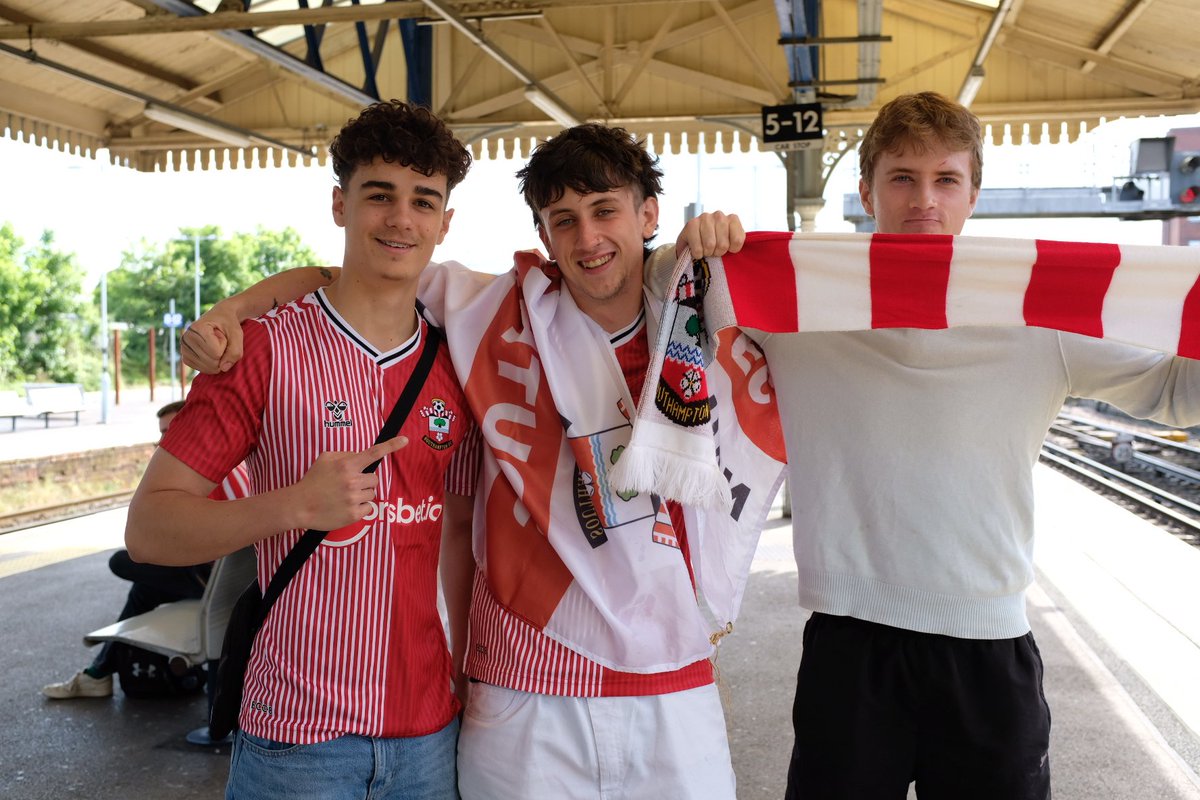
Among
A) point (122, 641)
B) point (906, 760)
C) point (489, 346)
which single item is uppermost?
point (489, 346)

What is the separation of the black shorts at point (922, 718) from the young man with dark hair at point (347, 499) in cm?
78

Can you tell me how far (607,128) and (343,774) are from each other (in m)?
1.40

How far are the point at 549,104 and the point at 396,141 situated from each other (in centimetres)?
649

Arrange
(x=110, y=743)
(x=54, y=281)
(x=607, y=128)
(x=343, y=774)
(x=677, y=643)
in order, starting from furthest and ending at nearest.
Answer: (x=54, y=281)
(x=110, y=743)
(x=607, y=128)
(x=677, y=643)
(x=343, y=774)

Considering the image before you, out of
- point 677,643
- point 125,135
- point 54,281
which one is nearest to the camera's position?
point 677,643

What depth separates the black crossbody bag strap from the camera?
1904 millimetres

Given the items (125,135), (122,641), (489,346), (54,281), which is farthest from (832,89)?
(54,281)

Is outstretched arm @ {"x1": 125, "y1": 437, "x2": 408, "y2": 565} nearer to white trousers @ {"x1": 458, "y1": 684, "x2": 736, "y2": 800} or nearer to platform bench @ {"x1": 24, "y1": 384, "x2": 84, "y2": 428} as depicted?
white trousers @ {"x1": 458, "y1": 684, "x2": 736, "y2": 800}

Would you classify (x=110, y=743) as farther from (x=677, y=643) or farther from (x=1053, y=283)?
(x=1053, y=283)

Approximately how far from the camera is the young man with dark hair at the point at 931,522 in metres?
2.06

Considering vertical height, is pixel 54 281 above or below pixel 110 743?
above

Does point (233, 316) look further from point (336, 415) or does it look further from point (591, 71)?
point (591, 71)

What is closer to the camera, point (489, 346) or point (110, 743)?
point (489, 346)

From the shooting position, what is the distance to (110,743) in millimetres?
4484
